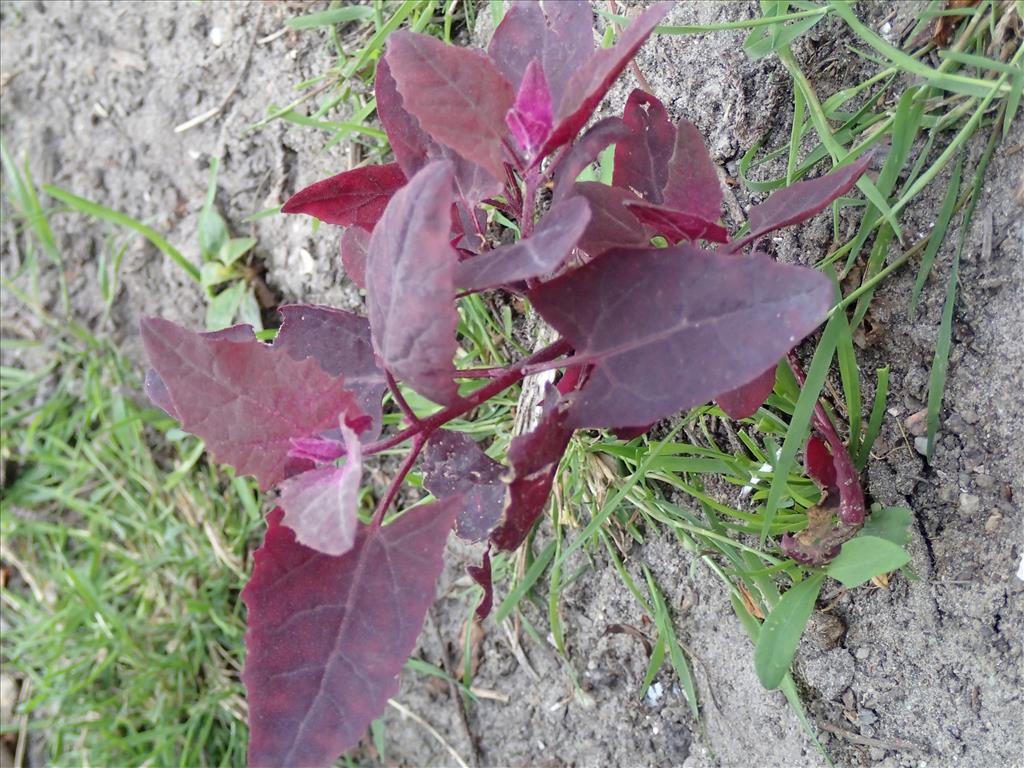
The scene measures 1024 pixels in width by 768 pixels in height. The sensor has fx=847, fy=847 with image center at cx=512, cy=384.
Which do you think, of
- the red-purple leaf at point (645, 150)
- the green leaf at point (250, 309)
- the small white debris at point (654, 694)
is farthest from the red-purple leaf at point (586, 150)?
the green leaf at point (250, 309)

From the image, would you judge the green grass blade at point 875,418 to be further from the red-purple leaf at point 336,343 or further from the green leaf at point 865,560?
the red-purple leaf at point 336,343

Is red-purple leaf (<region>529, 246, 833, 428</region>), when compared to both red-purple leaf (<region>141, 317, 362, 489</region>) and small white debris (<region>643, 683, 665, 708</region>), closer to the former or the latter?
red-purple leaf (<region>141, 317, 362, 489</region>)

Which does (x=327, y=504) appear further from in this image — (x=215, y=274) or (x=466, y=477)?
(x=215, y=274)

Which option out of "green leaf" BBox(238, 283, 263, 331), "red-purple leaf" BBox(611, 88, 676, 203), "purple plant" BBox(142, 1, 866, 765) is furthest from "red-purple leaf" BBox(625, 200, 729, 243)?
"green leaf" BBox(238, 283, 263, 331)

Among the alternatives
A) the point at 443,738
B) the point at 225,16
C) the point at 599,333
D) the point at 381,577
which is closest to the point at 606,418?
the point at 599,333

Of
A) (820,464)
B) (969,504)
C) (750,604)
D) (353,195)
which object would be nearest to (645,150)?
Result: (353,195)

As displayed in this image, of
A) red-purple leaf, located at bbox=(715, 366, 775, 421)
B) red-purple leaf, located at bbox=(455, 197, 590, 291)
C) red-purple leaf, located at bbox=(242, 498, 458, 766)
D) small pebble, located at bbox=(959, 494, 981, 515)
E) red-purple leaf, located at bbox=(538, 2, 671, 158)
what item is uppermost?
red-purple leaf, located at bbox=(538, 2, 671, 158)
